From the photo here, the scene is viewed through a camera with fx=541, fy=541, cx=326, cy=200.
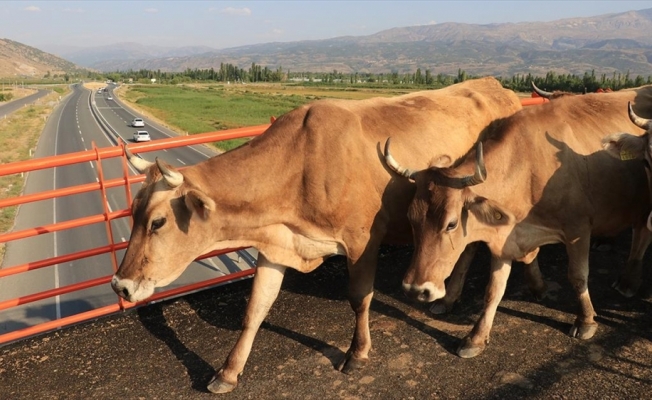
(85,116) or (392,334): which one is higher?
(392,334)

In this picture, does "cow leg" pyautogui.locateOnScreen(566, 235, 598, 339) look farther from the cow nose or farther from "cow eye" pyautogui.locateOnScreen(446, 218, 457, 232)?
the cow nose

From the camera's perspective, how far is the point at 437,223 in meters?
4.71

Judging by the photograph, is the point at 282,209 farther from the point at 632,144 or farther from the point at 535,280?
the point at 632,144

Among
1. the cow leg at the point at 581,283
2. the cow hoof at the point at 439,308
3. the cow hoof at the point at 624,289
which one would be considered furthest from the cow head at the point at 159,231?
the cow hoof at the point at 624,289

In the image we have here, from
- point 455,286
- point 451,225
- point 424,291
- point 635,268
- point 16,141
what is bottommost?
point 16,141

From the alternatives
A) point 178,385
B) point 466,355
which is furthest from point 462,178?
point 178,385

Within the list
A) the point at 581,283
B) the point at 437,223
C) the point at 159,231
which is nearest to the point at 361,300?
the point at 437,223

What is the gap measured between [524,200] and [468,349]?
1502 millimetres

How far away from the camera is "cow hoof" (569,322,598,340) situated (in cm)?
512

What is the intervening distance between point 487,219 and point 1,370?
15.9 feet

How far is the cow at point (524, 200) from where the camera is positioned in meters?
4.72

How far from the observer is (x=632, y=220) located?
586cm

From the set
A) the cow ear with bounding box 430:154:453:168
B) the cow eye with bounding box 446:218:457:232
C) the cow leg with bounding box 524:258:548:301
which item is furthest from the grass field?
the cow eye with bounding box 446:218:457:232

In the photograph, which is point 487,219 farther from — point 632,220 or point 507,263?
point 632,220
